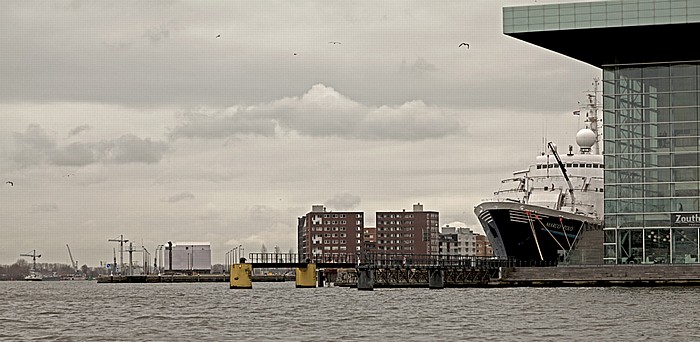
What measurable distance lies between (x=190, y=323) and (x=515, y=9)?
166 ft

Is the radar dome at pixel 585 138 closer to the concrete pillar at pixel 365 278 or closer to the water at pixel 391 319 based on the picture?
the concrete pillar at pixel 365 278

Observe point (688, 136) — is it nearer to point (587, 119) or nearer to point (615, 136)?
point (615, 136)

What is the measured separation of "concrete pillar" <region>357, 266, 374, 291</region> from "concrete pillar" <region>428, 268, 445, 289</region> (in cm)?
477

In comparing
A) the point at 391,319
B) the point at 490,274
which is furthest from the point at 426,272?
the point at 391,319

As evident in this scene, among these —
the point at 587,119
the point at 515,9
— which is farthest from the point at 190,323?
the point at 587,119

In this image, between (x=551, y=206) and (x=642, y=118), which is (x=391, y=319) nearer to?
(x=642, y=118)

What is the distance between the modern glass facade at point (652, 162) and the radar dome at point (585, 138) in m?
34.2

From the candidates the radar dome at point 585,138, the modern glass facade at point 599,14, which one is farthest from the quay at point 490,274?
the radar dome at point 585,138

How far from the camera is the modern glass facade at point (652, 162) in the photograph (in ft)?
349

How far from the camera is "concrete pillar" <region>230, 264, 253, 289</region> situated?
13293cm

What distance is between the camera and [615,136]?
4277 inches

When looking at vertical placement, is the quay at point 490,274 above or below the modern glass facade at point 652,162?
below

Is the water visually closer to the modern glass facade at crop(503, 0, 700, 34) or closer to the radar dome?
the modern glass facade at crop(503, 0, 700, 34)

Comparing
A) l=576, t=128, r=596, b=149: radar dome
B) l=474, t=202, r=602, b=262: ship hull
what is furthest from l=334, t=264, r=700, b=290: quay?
l=576, t=128, r=596, b=149: radar dome
